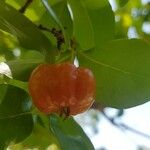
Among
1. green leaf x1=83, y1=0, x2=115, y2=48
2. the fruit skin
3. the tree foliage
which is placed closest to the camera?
the fruit skin

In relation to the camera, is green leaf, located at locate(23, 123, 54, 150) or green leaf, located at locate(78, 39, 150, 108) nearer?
green leaf, located at locate(78, 39, 150, 108)

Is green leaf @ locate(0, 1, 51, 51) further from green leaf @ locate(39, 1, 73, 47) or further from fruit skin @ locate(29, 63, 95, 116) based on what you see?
green leaf @ locate(39, 1, 73, 47)

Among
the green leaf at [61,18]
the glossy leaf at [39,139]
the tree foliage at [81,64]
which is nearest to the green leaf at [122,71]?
the tree foliage at [81,64]

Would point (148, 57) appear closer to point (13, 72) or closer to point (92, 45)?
point (92, 45)

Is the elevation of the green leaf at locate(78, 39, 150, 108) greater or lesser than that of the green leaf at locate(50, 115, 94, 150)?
greater

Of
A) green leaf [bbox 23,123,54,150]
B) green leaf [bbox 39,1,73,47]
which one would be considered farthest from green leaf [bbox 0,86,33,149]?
green leaf [bbox 39,1,73,47]

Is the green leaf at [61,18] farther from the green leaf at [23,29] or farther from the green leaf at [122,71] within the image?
the green leaf at [23,29]
